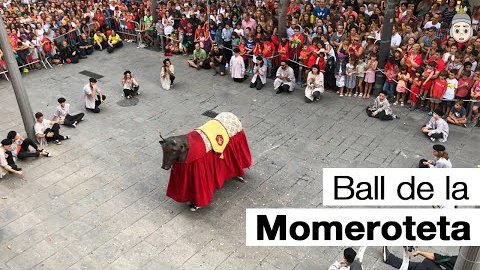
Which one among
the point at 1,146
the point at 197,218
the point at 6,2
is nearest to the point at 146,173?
the point at 197,218

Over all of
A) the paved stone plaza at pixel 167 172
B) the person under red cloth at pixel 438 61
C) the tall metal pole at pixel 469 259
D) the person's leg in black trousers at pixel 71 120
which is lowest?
the paved stone plaza at pixel 167 172

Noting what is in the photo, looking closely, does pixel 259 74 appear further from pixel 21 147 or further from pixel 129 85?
pixel 21 147

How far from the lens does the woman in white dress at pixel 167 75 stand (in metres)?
14.2

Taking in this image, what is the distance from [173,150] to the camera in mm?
8297

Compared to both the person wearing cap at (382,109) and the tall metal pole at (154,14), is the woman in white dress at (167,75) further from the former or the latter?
the person wearing cap at (382,109)

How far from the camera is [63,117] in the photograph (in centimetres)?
1232

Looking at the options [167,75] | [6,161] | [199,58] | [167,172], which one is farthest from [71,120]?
[199,58]

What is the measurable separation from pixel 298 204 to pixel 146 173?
3351mm

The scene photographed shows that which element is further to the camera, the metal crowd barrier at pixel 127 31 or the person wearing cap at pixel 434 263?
the metal crowd barrier at pixel 127 31

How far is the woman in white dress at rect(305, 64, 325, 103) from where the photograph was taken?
13.1 metres

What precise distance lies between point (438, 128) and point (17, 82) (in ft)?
31.7

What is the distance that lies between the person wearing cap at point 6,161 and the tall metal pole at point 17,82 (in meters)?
1.10

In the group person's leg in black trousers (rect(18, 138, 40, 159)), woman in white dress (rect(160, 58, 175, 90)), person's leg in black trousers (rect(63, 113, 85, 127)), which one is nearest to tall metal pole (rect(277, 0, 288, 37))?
woman in white dress (rect(160, 58, 175, 90))

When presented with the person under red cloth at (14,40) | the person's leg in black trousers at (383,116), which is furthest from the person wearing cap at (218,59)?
the person under red cloth at (14,40)
